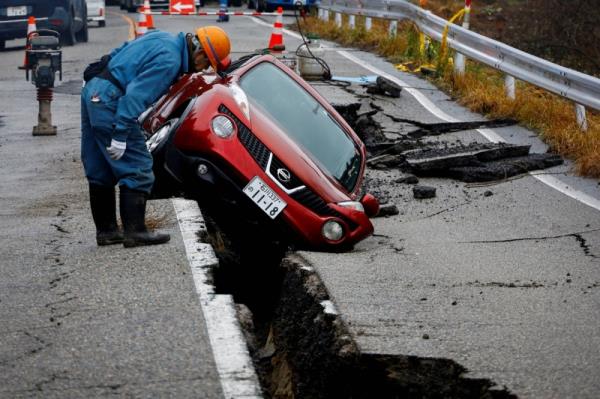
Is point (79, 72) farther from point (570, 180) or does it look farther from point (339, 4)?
point (570, 180)

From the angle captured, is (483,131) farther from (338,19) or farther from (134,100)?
(338,19)

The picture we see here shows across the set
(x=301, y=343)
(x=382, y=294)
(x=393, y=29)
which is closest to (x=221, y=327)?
(x=301, y=343)

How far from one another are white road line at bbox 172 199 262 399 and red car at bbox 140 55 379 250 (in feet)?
1.31

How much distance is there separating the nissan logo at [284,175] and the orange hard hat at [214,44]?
91 cm

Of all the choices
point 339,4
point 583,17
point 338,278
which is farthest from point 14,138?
point 583,17

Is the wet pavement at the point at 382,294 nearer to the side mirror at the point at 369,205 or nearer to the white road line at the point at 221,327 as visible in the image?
the white road line at the point at 221,327

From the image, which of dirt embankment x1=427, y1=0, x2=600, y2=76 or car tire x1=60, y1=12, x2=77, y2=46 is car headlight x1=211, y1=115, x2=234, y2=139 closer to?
dirt embankment x1=427, y1=0, x2=600, y2=76

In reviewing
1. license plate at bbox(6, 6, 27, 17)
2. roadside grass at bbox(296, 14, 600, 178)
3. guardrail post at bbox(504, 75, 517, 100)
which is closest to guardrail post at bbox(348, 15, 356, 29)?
roadside grass at bbox(296, 14, 600, 178)

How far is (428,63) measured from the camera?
698 inches

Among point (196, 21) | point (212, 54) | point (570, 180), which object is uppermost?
point (212, 54)

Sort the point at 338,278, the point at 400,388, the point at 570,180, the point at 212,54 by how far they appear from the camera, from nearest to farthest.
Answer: the point at 400,388
the point at 338,278
the point at 212,54
the point at 570,180

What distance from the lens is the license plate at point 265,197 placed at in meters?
7.55

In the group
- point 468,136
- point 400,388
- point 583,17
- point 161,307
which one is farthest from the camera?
point 583,17

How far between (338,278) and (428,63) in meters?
11.7
